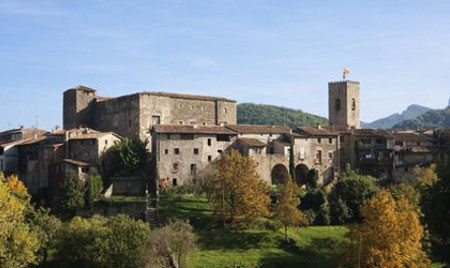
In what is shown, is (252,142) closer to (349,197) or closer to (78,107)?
(349,197)

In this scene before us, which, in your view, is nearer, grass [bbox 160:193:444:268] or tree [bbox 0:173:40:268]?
tree [bbox 0:173:40:268]

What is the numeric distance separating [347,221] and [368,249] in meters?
15.8

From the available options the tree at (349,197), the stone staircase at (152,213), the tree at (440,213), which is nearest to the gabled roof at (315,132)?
the tree at (349,197)

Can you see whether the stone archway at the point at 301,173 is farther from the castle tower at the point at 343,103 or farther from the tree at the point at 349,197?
the castle tower at the point at 343,103

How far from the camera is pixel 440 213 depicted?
43.5 meters

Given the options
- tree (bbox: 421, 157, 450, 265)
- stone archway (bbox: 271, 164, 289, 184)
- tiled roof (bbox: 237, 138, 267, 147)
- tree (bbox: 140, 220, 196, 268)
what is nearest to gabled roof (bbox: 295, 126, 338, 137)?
stone archway (bbox: 271, 164, 289, 184)

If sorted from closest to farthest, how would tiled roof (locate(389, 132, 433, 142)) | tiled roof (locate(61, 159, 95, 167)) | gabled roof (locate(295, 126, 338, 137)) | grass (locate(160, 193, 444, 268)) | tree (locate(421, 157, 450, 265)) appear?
tree (locate(421, 157, 450, 265))
grass (locate(160, 193, 444, 268))
tiled roof (locate(61, 159, 95, 167))
gabled roof (locate(295, 126, 338, 137))
tiled roof (locate(389, 132, 433, 142))

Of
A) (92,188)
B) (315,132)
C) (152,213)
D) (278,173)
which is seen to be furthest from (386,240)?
(315,132)

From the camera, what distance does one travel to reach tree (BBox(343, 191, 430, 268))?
43.5 m

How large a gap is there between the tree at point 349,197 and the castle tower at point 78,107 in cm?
3404

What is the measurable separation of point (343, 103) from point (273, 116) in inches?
3352

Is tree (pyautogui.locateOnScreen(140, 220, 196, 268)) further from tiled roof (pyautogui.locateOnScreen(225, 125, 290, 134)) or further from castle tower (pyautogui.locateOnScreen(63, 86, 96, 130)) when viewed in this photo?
castle tower (pyautogui.locateOnScreen(63, 86, 96, 130))

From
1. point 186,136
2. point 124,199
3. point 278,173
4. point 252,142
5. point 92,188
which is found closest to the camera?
point 92,188

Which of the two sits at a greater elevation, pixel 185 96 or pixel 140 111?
pixel 185 96
